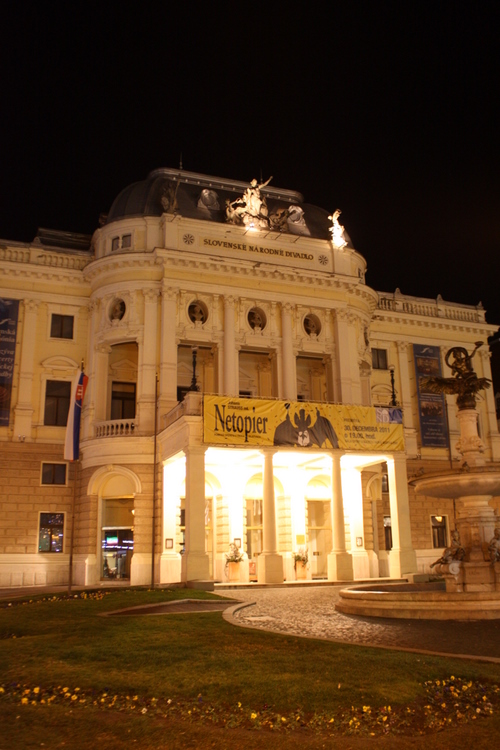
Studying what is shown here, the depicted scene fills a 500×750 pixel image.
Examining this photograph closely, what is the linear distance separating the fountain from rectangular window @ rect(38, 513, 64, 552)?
19.5 meters

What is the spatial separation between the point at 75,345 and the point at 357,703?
3057cm

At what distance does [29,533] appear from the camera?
1307 inches

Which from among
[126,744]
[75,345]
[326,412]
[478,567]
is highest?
[75,345]

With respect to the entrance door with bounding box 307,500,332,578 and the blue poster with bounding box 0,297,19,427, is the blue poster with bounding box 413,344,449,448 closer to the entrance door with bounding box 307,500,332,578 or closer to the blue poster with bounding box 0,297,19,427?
the entrance door with bounding box 307,500,332,578

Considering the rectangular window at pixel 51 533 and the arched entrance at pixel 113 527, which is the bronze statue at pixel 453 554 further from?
the rectangular window at pixel 51 533

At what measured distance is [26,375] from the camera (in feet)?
115

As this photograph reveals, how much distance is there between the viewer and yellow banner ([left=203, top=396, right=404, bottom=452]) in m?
29.0

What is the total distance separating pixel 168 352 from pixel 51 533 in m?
10.6

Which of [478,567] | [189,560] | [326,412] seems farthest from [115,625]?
[326,412]

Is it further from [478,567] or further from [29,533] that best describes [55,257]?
[478,567]

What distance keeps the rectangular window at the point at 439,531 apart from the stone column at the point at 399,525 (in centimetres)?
1025

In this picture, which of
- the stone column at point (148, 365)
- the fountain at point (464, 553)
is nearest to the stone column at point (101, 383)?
the stone column at point (148, 365)

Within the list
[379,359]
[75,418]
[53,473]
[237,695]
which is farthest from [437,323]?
[237,695]

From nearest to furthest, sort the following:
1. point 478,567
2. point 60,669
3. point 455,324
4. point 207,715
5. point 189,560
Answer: point 207,715, point 60,669, point 478,567, point 189,560, point 455,324
